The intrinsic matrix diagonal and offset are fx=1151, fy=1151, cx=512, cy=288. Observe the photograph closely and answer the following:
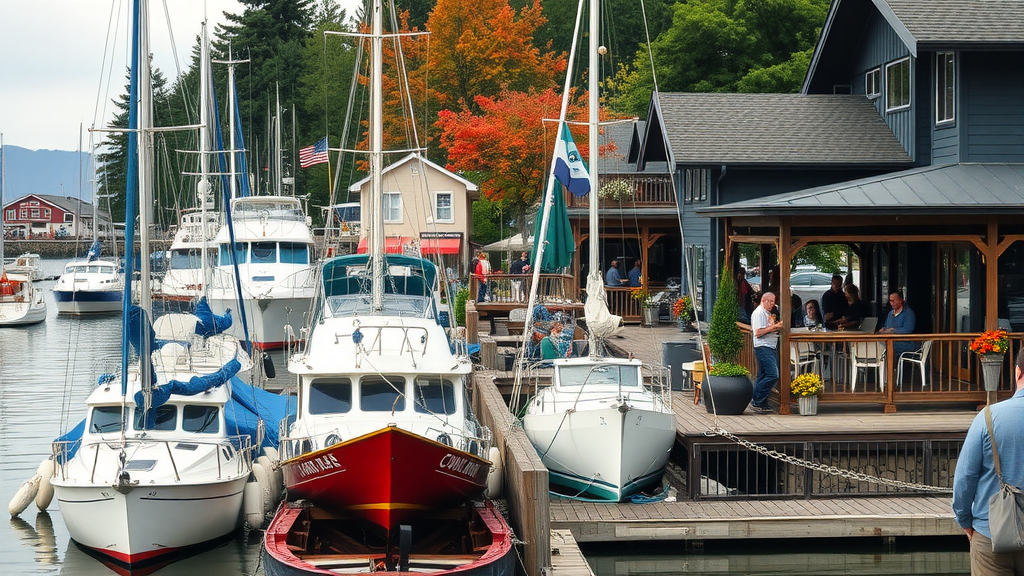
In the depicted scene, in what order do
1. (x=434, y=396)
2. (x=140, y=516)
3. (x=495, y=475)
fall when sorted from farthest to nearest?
1. (x=495, y=475)
2. (x=434, y=396)
3. (x=140, y=516)

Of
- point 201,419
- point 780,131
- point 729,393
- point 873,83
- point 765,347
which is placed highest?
point 873,83

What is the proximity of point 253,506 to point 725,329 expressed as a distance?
7174 mm

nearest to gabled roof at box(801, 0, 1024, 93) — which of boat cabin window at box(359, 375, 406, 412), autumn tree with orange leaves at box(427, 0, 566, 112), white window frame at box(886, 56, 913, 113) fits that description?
white window frame at box(886, 56, 913, 113)

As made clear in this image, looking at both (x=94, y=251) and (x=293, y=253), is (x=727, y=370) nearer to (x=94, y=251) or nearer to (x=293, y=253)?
(x=293, y=253)

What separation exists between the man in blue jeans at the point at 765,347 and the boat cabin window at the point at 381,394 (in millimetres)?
5649

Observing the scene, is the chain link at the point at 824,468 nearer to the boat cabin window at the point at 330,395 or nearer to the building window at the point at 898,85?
the boat cabin window at the point at 330,395

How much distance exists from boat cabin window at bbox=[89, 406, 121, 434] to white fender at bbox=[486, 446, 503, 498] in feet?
16.3

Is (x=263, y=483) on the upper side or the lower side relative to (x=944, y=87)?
lower

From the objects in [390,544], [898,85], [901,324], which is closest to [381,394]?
[390,544]

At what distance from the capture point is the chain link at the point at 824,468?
14531 millimetres

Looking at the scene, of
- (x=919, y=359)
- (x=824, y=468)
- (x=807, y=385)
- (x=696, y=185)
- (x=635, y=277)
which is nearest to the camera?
(x=824, y=468)

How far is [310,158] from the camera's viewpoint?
131 feet

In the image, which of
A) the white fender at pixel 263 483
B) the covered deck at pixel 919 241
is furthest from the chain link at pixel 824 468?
the white fender at pixel 263 483

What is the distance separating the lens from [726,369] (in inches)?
665
